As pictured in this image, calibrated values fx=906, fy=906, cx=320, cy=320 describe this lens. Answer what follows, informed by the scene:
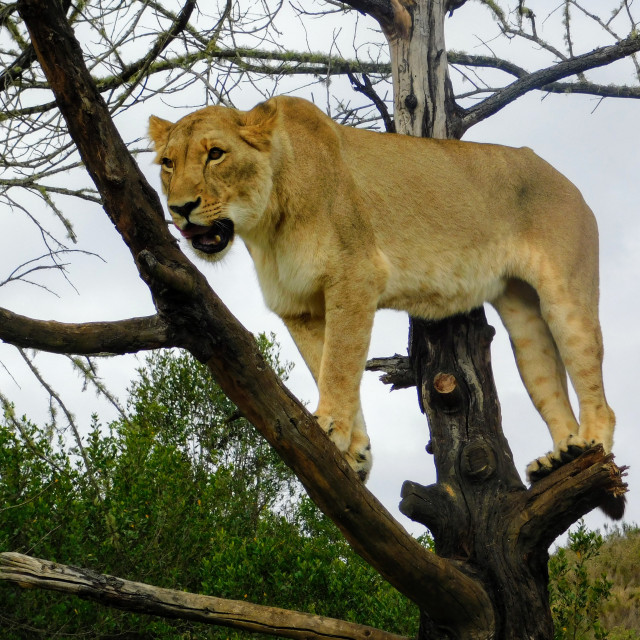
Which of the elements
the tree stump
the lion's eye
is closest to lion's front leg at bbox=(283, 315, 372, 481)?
the tree stump

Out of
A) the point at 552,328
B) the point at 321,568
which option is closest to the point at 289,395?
the point at 552,328

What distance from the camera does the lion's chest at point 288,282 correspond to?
4.96m

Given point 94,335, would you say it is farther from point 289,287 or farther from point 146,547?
point 146,547

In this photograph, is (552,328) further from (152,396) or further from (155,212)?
(152,396)

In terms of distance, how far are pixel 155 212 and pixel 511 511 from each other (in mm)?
3016

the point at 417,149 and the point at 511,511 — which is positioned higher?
the point at 417,149

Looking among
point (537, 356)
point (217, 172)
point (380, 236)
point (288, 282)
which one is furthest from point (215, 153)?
point (537, 356)

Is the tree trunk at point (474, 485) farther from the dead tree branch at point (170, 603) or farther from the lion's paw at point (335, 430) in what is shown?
the lion's paw at point (335, 430)

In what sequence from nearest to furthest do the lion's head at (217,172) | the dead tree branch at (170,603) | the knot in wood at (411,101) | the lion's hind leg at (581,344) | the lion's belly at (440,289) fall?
the dead tree branch at (170,603) → the lion's head at (217,172) → the lion's belly at (440,289) → the lion's hind leg at (581,344) → the knot in wood at (411,101)

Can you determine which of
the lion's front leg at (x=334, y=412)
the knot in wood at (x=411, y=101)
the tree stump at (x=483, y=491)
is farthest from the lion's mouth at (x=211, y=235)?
the knot in wood at (x=411, y=101)

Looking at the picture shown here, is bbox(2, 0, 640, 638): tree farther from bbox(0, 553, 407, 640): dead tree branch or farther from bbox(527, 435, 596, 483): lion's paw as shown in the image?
bbox(0, 553, 407, 640): dead tree branch

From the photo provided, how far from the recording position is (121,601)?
4441mm

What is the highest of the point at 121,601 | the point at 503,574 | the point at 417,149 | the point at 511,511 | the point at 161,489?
the point at 417,149

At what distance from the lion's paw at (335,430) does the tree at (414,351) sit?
0.46 metres
